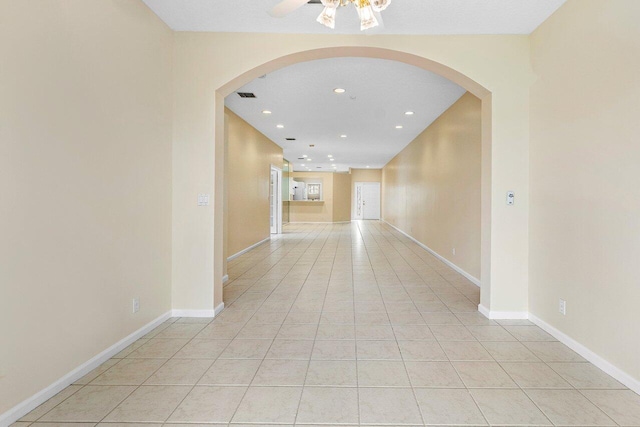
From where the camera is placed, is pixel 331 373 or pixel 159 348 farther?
pixel 159 348

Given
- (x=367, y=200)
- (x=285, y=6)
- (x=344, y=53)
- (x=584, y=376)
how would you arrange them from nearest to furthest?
(x=285, y=6), (x=584, y=376), (x=344, y=53), (x=367, y=200)

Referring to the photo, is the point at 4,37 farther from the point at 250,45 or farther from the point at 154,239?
the point at 250,45

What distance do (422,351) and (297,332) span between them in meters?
1.07

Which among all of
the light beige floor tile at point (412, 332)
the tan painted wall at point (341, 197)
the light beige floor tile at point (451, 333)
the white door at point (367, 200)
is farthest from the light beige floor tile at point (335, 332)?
the white door at point (367, 200)

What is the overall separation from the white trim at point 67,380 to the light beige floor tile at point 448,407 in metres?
2.16

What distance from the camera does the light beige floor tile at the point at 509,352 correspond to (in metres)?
2.44

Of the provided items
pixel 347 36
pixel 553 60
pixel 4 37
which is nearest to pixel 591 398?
pixel 553 60

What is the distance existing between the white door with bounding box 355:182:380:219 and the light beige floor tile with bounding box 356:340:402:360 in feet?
49.8

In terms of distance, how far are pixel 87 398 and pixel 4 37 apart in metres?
2.02

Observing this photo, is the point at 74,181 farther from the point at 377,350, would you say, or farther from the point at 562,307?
the point at 562,307

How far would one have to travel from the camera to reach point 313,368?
7.54 feet

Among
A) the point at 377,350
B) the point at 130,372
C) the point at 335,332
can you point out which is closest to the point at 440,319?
the point at 377,350

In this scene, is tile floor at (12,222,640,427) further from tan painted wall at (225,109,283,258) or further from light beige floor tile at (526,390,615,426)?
tan painted wall at (225,109,283,258)

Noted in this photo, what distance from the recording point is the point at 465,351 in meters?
→ 2.56
